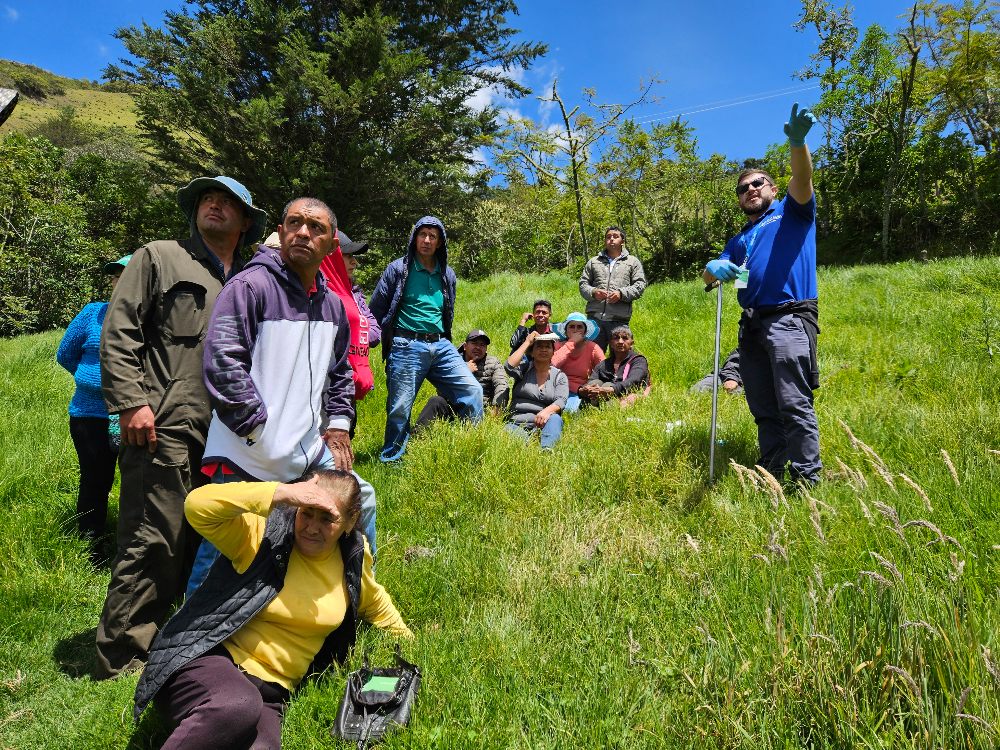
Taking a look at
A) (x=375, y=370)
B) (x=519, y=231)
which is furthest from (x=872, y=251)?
(x=375, y=370)

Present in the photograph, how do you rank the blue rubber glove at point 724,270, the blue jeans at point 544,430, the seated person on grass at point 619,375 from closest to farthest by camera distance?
the blue rubber glove at point 724,270 → the blue jeans at point 544,430 → the seated person on grass at point 619,375

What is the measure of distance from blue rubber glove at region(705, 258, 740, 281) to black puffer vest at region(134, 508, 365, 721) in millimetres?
2861

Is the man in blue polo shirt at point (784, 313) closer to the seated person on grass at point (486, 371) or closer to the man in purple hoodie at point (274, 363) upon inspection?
the man in purple hoodie at point (274, 363)

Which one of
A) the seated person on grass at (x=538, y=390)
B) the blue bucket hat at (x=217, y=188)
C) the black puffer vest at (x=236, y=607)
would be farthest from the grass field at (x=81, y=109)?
the black puffer vest at (x=236, y=607)

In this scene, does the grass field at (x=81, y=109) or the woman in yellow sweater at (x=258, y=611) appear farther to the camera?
the grass field at (x=81, y=109)

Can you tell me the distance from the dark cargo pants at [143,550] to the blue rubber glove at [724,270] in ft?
11.0

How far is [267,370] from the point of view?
2.54 m

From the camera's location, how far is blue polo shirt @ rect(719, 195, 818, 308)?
3.48 m

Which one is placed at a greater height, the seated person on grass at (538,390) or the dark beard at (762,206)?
the dark beard at (762,206)

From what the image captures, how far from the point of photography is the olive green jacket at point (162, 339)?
2.64 metres

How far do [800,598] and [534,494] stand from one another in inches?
84.9

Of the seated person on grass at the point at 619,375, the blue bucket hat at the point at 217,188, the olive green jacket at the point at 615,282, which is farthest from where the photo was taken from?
the olive green jacket at the point at 615,282

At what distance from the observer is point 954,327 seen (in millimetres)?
6113

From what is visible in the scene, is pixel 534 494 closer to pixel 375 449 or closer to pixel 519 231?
pixel 375 449
